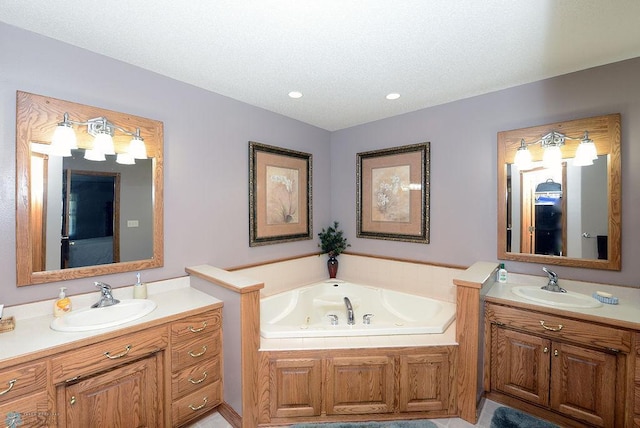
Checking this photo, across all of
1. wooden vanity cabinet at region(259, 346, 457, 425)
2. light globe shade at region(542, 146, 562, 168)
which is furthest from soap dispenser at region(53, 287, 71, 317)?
light globe shade at region(542, 146, 562, 168)

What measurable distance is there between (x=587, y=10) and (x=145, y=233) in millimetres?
3090

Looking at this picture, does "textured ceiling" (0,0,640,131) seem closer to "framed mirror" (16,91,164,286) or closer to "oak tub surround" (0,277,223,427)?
"framed mirror" (16,91,164,286)

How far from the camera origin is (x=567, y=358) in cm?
183

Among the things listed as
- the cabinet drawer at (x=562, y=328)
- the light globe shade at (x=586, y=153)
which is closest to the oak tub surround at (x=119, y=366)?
the cabinet drawer at (x=562, y=328)

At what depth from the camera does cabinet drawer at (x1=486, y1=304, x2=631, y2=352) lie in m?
1.66

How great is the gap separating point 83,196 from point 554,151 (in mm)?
3502

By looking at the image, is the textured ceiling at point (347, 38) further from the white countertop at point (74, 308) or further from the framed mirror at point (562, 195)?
the white countertop at point (74, 308)

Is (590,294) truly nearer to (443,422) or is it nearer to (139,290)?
(443,422)

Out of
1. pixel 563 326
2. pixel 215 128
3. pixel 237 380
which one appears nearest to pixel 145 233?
pixel 215 128

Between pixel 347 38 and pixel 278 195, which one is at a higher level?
pixel 347 38

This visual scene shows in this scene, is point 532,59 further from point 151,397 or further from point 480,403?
point 151,397

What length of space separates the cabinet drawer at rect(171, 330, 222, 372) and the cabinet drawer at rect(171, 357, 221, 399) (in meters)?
0.04

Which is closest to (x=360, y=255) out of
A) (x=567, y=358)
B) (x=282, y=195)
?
(x=282, y=195)

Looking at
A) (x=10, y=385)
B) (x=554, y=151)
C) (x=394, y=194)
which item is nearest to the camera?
(x=10, y=385)
